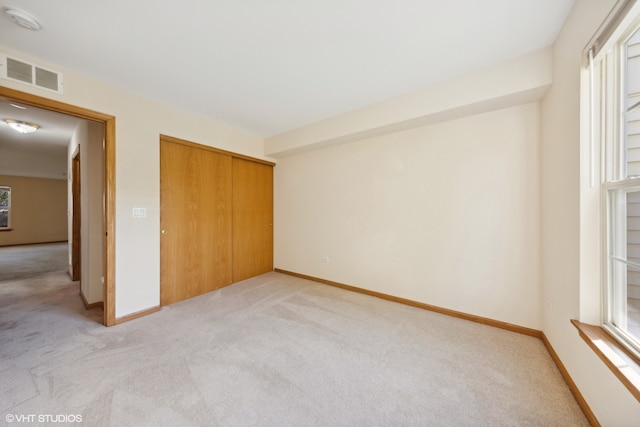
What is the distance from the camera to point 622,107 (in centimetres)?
128

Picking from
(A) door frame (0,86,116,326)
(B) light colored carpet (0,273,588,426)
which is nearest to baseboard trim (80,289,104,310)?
(B) light colored carpet (0,273,588,426)

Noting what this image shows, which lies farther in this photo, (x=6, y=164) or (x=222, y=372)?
(x=6, y=164)

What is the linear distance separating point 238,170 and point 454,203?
10.5 ft

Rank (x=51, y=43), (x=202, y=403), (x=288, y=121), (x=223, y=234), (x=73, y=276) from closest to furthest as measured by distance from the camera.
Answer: (x=202, y=403) → (x=51, y=43) → (x=288, y=121) → (x=223, y=234) → (x=73, y=276)

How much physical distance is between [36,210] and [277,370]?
36.4 feet

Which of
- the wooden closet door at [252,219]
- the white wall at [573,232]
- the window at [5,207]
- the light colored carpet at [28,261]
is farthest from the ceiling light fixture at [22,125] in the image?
the white wall at [573,232]

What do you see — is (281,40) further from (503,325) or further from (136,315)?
(503,325)

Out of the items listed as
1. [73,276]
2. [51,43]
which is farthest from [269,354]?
[73,276]

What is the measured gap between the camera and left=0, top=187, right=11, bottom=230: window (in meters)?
7.13

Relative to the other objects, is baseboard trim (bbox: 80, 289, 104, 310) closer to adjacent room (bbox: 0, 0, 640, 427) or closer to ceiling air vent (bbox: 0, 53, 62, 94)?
adjacent room (bbox: 0, 0, 640, 427)

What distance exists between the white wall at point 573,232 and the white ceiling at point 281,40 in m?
0.29

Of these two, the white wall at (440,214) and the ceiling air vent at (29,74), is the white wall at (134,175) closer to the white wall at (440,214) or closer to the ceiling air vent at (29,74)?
the ceiling air vent at (29,74)

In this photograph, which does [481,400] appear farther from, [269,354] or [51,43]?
[51,43]

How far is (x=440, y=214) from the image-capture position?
105 inches
